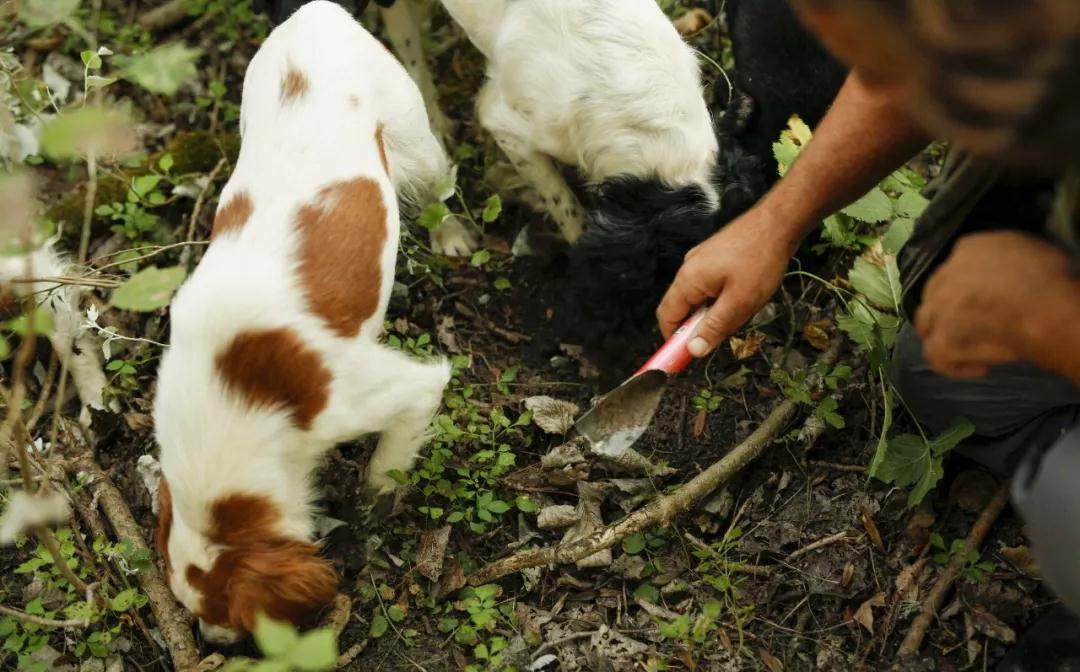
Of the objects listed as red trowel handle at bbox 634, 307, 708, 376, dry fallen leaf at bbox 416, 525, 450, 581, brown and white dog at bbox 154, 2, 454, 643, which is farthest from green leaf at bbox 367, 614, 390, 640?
red trowel handle at bbox 634, 307, 708, 376

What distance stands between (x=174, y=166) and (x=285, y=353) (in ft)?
5.55

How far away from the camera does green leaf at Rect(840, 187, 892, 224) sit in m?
2.88

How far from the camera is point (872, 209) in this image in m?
2.89

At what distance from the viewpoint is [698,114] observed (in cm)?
316

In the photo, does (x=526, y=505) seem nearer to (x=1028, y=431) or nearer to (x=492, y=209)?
(x=492, y=209)

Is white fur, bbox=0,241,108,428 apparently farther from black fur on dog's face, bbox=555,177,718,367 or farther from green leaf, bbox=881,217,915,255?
green leaf, bbox=881,217,915,255

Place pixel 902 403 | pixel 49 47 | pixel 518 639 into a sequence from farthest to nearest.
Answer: pixel 49 47
pixel 902 403
pixel 518 639

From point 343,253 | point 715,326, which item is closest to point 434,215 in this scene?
point 343,253

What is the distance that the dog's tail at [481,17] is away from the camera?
3.49m

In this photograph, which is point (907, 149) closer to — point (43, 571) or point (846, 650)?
point (846, 650)

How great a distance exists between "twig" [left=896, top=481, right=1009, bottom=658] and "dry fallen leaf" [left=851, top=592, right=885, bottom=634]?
94 millimetres

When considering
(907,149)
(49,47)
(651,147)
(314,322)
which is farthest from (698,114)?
(49,47)

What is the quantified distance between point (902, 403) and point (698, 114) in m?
1.12

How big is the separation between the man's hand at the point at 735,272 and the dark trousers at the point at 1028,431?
0.52 meters
